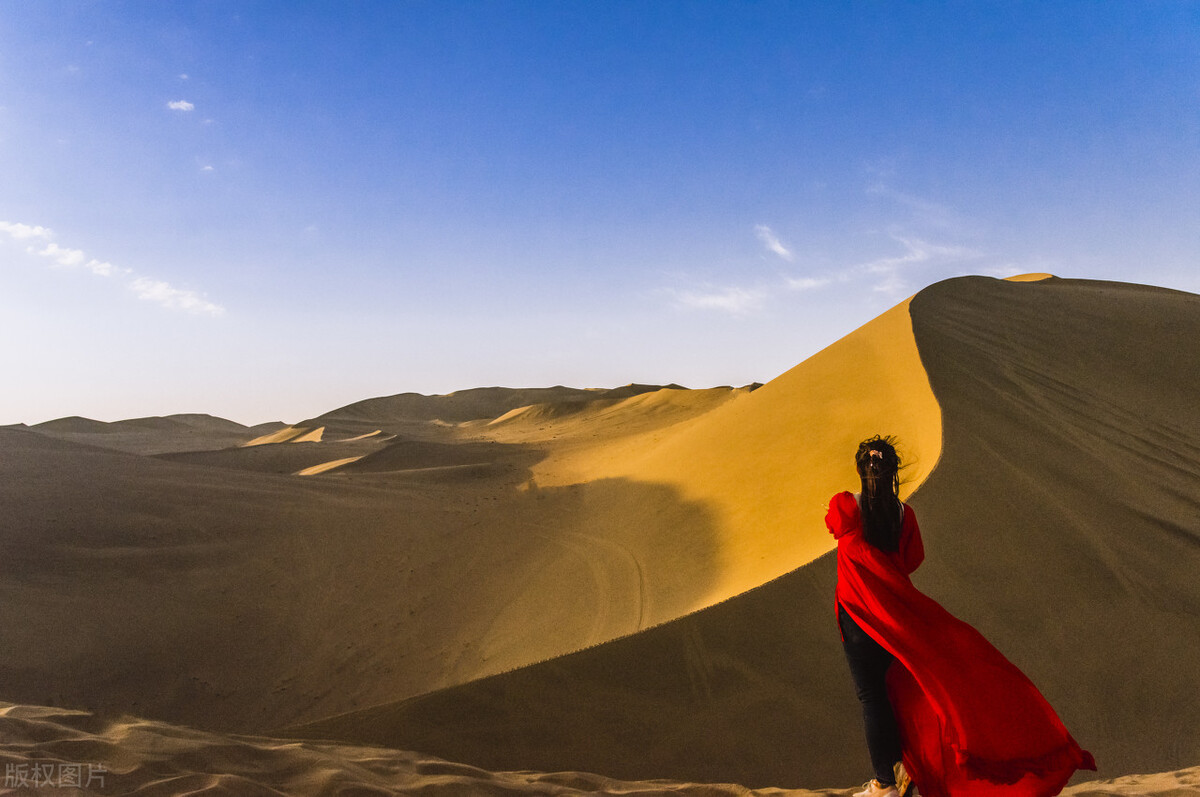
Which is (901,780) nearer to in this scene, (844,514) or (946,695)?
(946,695)

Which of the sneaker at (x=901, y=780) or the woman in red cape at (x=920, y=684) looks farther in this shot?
the sneaker at (x=901, y=780)

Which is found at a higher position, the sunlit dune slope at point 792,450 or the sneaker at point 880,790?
the sunlit dune slope at point 792,450

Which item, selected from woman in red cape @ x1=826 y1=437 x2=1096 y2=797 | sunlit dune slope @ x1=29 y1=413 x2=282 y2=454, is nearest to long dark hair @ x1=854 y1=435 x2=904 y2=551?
woman in red cape @ x1=826 y1=437 x2=1096 y2=797

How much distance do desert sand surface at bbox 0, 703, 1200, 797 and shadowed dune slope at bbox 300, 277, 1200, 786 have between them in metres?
0.70

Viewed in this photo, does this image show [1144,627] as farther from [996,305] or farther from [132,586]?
[132,586]

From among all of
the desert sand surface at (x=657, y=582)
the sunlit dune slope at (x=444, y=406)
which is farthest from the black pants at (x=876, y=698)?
the sunlit dune slope at (x=444, y=406)

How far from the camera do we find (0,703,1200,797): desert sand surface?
2980 mm

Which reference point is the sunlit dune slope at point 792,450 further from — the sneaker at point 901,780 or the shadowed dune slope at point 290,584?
the sneaker at point 901,780

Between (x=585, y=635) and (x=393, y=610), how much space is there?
9.10ft

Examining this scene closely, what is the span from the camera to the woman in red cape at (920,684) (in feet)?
8.55

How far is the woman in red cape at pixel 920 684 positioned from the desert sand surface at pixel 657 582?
1.11m

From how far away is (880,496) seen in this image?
2.81m

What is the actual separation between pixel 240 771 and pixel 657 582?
469cm

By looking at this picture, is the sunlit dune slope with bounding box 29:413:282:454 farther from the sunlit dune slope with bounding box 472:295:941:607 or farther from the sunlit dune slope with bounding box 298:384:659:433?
the sunlit dune slope with bounding box 472:295:941:607
